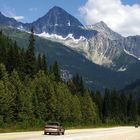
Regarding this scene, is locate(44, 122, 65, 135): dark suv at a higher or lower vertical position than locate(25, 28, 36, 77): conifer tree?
lower

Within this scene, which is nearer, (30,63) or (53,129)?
(53,129)

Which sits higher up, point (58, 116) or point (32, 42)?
point (32, 42)

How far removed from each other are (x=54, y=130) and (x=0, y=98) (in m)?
28.8

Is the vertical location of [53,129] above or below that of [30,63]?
below

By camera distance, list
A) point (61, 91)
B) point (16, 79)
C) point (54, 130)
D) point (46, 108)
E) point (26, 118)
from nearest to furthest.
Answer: point (54, 130) < point (26, 118) < point (16, 79) < point (46, 108) < point (61, 91)

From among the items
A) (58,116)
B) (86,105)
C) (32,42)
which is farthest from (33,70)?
(86,105)

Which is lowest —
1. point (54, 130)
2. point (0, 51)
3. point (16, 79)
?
point (54, 130)

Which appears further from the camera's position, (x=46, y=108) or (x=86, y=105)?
(x=86, y=105)

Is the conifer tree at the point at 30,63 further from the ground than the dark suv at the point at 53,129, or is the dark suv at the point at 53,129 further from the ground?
the conifer tree at the point at 30,63

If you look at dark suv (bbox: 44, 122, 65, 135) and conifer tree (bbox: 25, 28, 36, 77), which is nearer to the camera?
dark suv (bbox: 44, 122, 65, 135)

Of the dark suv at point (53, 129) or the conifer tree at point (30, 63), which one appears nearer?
the dark suv at point (53, 129)

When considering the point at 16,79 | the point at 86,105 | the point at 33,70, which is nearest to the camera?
the point at 16,79

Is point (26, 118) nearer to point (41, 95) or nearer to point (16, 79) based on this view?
point (16, 79)

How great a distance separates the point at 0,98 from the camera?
91.8 metres
